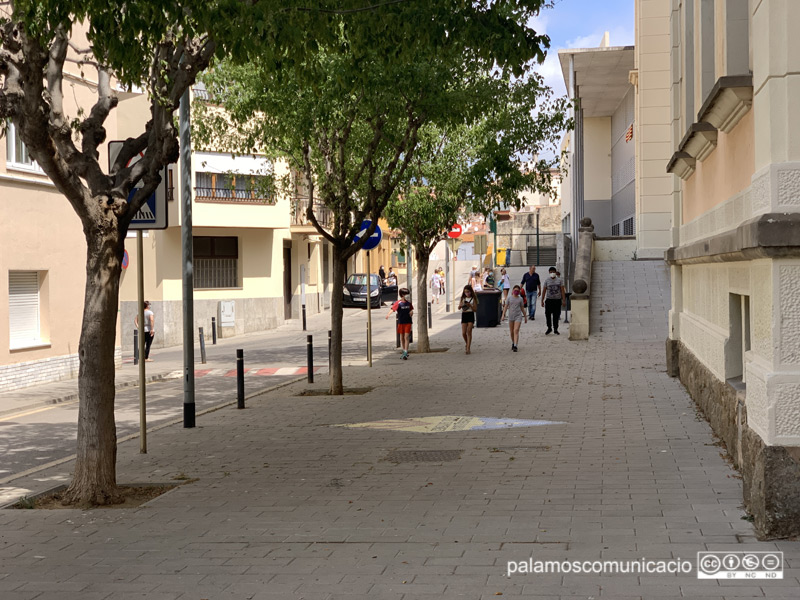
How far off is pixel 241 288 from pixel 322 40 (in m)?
28.9

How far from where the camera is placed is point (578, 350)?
23.5 metres

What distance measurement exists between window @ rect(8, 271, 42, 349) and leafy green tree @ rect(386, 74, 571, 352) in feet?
25.5

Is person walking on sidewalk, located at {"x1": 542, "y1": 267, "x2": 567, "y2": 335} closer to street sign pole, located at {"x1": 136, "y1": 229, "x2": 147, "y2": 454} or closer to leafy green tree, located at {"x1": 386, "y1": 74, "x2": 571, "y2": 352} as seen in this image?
leafy green tree, located at {"x1": 386, "y1": 74, "x2": 571, "y2": 352}

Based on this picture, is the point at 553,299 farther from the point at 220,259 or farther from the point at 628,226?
the point at 628,226

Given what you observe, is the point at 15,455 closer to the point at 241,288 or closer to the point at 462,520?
the point at 462,520

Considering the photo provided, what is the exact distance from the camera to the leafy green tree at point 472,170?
21891mm

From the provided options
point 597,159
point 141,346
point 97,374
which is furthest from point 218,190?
point 97,374

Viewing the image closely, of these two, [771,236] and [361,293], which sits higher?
[771,236]

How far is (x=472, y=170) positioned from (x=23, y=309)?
31.0 feet

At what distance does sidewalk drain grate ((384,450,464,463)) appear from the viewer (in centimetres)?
1009

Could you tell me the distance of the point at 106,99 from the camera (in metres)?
9.19

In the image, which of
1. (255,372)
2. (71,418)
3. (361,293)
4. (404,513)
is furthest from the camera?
(361,293)

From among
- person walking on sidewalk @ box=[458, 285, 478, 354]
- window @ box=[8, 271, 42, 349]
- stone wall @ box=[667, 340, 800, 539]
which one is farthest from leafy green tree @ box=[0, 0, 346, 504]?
person walking on sidewalk @ box=[458, 285, 478, 354]

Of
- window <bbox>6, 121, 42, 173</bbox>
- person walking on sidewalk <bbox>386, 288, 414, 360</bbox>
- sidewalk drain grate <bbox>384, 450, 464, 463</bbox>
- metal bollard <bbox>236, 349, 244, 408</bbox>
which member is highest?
window <bbox>6, 121, 42, 173</bbox>
